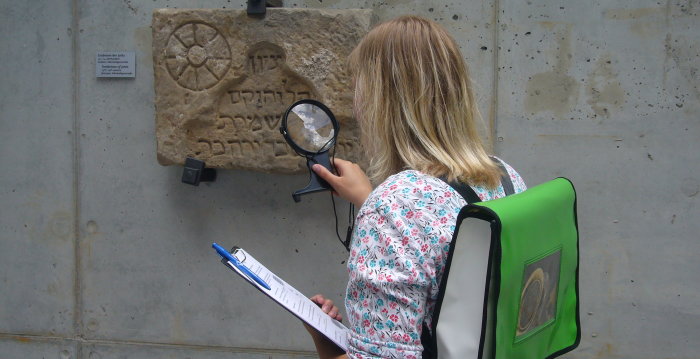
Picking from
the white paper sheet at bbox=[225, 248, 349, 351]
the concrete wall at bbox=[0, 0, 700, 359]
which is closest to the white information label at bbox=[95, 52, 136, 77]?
the concrete wall at bbox=[0, 0, 700, 359]

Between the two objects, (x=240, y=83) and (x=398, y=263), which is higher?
(x=240, y=83)

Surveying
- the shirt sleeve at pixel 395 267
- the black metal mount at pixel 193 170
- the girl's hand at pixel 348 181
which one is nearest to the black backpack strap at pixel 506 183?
the shirt sleeve at pixel 395 267

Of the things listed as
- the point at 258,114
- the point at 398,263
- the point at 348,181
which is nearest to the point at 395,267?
the point at 398,263

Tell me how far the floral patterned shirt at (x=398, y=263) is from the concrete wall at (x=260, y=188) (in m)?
1.75

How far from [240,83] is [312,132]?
27.7 inches

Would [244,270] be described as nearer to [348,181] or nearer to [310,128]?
[348,181]

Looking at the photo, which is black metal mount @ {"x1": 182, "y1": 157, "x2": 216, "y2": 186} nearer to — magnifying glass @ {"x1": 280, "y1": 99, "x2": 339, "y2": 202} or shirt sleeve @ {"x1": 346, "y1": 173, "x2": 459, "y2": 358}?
magnifying glass @ {"x1": 280, "y1": 99, "x2": 339, "y2": 202}

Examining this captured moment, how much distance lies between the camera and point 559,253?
4.57 feet

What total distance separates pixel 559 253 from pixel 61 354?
2715mm

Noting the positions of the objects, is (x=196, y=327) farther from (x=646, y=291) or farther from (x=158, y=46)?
(x=646, y=291)

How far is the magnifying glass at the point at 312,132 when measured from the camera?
6.91 feet

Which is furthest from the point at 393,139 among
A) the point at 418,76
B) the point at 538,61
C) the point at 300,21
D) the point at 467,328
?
the point at 538,61

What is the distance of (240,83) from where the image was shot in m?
2.76

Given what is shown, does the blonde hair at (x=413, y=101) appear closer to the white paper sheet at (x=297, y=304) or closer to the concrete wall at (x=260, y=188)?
the white paper sheet at (x=297, y=304)
